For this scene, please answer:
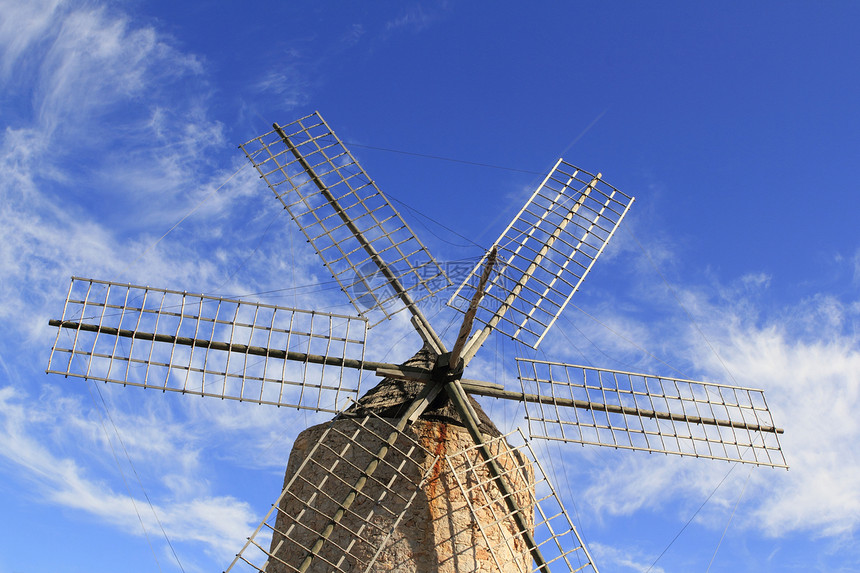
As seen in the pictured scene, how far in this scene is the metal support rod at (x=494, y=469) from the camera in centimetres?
622

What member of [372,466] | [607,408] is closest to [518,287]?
[607,408]

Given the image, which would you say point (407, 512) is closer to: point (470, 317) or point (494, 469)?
point (494, 469)

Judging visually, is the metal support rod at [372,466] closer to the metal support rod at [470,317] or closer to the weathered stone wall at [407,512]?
the weathered stone wall at [407,512]

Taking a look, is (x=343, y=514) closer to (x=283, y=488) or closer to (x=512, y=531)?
(x=283, y=488)

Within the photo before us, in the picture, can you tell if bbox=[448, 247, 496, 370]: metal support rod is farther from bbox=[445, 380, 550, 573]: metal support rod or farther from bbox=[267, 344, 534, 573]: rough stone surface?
bbox=[267, 344, 534, 573]: rough stone surface

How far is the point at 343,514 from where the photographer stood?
20.1ft

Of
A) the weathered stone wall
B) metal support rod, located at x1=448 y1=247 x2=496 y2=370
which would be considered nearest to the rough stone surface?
the weathered stone wall

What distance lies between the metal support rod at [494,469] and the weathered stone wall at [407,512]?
0.09m

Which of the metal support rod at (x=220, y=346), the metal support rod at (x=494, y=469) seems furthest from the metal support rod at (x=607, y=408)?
the metal support rod at (x=220, y=346)

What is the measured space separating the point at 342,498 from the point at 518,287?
2.73m

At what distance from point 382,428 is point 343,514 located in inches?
31.2

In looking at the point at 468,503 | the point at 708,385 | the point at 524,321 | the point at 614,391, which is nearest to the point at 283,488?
the point at 468,503

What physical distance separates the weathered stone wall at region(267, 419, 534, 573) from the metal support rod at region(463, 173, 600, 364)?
2.62 ft

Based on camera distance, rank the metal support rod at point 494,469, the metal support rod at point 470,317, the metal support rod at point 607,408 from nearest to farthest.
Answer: the metal support rod at point 470,317 → the metal support rod at point 494,469 → the metal support rod at point 607,408
